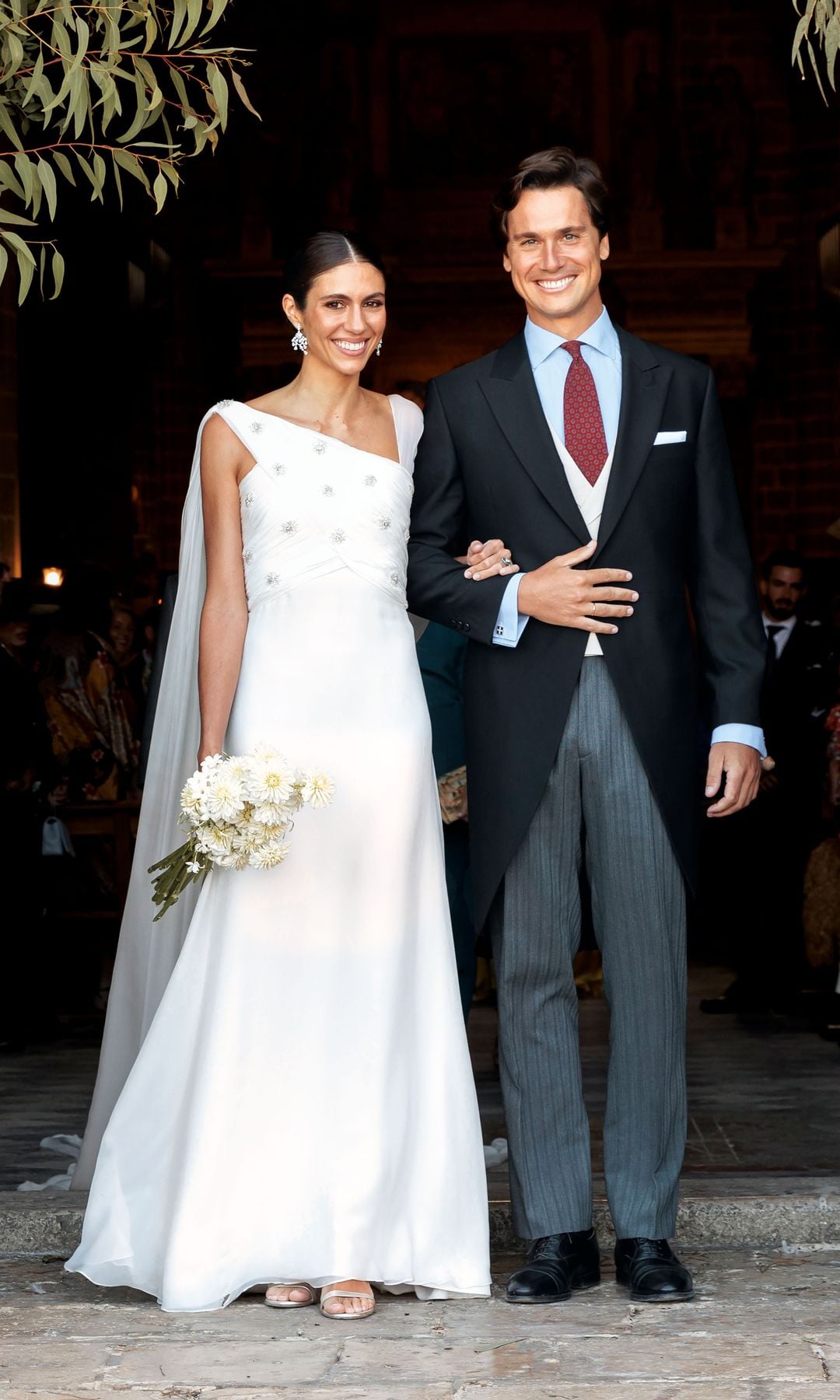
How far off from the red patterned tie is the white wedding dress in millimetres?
A: 387

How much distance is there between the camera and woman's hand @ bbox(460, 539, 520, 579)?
3482 millimetres

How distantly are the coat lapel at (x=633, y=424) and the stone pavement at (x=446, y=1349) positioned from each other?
143 centimetres

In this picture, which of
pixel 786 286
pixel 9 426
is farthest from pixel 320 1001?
pixel 786 286

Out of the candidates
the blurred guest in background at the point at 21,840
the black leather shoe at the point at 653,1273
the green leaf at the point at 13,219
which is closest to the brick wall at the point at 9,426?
the blurred guest in background at the point at 21,840

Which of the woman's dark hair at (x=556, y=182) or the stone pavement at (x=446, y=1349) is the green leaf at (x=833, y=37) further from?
the stone pavement at (x=446, y=1349)

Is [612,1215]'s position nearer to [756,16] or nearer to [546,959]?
[546,959]

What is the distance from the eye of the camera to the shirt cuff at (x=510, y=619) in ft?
11.4

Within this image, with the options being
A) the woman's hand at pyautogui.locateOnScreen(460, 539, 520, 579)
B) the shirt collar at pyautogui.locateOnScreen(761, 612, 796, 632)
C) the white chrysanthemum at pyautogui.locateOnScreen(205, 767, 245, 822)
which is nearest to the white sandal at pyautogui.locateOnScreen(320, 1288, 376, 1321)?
the white chrysanthemum at pyautogui.locateOnScreen(205, 767, 245, 822)

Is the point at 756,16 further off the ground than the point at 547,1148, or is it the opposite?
the point at 756,16

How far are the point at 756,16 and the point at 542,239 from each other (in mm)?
13256

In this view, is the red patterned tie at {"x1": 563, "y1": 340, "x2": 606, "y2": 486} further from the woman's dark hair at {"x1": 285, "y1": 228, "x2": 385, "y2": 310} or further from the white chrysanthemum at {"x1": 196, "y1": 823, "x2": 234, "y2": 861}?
the white chrysanthemum at {"x1": 196, "y1": 823, "x2": 234, "y2": 861}

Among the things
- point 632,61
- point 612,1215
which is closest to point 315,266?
point 612,1215

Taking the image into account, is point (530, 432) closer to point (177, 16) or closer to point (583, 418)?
point (583, 418)

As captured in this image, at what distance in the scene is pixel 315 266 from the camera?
12.2 feet
